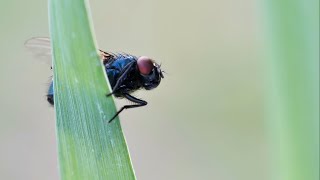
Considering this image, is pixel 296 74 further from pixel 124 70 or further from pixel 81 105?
pixel 124 70

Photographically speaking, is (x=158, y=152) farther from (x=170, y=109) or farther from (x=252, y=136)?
(x=252, y=136)

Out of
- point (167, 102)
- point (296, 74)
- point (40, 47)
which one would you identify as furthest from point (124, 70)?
point (167, 102)

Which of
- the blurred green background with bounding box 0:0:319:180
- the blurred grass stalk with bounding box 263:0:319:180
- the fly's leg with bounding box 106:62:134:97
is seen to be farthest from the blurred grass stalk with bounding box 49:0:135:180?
the blurred green background with bounding box 0:0:319:180

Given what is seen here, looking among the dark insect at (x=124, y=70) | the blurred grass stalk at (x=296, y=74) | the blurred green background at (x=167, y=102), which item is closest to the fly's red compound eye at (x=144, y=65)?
the dark insect at (x=124, y=70)

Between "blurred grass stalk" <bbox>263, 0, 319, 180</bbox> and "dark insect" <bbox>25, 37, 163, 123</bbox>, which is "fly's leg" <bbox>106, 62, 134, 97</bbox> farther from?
"blurred grass stalk" <bbox>263, 0, 319, 180</bbox>

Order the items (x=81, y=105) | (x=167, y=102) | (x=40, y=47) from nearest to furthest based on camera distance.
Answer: (x=81, y=105) → (x=40, y=47) → (x=167, y=102)

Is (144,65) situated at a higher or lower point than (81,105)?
lower
